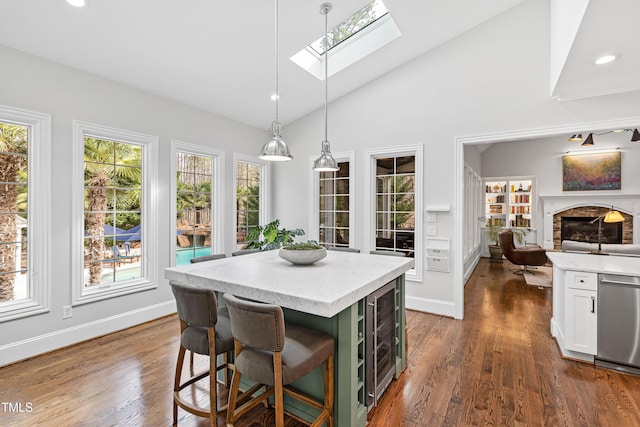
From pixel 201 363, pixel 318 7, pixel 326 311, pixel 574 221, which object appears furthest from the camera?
pixel 574 221

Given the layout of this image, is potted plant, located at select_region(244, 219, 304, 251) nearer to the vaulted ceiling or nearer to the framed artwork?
the vaulted ceiling

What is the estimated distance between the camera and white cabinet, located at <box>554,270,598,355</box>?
104 inches

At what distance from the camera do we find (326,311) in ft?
4.84

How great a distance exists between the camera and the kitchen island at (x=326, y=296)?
64.3 inches

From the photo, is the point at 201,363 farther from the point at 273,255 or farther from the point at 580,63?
the point at 580,63

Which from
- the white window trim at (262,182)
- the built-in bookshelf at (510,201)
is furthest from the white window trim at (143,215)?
the built-in bookshelf at (510,201)

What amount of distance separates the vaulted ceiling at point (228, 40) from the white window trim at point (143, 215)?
1.96 ft

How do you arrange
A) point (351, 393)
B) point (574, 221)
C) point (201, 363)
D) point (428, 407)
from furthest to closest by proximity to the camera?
point (574, 221) < point (201, 363) < point (428, 407) < point (351, 393)

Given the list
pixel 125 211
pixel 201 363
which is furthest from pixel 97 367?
pixel 125 211

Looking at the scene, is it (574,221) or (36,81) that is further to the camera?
(574,221)

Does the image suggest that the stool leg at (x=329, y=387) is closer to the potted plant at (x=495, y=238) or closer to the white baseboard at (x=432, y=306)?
the white baseboard at (x=432, y=306)

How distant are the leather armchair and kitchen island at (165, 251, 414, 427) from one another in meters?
5.12

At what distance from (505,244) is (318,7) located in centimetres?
580

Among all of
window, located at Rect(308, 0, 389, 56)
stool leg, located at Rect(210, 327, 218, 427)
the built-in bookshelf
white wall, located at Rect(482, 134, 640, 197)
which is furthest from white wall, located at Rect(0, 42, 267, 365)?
the built-in bookshelf
